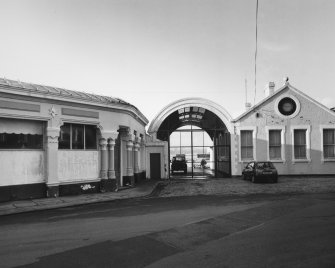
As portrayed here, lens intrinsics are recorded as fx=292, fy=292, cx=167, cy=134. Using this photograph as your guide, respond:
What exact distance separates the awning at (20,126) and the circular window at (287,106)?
749 inches

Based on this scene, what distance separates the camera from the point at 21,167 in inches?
523

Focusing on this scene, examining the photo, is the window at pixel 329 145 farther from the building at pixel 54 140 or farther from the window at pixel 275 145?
the building at pixel 54 140

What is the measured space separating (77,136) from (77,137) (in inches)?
2.1

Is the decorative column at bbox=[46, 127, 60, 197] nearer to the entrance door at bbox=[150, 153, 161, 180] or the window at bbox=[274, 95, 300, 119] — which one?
the entrance door at bbox=[150, 153, 161, 180]

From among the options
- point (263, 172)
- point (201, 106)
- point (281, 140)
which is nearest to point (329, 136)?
point (281, 140)

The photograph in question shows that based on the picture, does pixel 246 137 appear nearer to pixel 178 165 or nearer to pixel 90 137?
pixel 178 165

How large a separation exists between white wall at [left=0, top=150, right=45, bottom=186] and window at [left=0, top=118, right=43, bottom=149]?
302 mm

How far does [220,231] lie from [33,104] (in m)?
10.4

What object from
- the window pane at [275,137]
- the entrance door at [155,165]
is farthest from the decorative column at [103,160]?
the window pane at [275,137]

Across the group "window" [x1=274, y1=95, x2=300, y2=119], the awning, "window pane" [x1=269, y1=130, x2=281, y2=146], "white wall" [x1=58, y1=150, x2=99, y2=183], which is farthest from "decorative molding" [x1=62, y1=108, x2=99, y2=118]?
"window" [x1=274, y1=95, x2=300, y2=119]

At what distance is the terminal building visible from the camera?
13.3m

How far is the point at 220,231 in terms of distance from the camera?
7.58 metres

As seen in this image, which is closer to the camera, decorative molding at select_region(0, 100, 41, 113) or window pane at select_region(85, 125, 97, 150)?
decorative molding at select_region(0, 100, 41, 113)

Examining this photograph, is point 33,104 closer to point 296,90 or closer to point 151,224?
point 151,224
